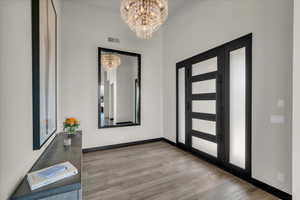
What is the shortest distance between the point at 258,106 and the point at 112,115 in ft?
10.7

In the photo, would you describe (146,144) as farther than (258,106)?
Yes

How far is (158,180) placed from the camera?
2.49 metres

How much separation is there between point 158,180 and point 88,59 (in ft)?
10.5

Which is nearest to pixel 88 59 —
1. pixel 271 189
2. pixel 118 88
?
pixel 118 88

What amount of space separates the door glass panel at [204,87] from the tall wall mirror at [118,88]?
164 centimetres

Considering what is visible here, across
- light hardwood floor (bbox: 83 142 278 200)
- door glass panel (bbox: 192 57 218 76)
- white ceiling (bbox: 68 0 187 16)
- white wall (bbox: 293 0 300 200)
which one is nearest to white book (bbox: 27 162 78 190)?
light hardwood floor (bbox: 83 142 278 200)

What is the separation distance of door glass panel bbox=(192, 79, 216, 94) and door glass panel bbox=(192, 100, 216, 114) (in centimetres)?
23

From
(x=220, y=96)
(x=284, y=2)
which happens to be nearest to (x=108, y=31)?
(x=220, y=96)

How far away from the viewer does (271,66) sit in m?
2.13

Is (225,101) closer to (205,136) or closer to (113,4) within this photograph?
(205,136)

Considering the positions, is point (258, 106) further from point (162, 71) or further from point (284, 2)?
point (162, 71)

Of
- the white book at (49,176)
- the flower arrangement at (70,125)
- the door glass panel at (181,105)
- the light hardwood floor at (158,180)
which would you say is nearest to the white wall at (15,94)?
the white book at (49,176)

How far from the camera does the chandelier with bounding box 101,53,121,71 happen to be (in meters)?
3.97

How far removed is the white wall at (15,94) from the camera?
0.89m
